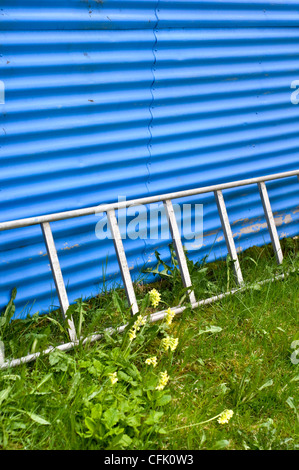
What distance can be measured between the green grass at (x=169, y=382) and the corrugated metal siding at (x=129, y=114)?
17.5 inches

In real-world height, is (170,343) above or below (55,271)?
below

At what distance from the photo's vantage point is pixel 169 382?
8.45ft

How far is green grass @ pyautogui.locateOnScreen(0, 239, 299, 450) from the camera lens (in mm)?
2164

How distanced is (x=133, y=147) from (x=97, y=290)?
3.23ft

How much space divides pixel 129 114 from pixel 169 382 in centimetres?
170

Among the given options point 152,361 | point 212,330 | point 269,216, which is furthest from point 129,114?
point 152,361

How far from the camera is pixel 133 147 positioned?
3.27 metres

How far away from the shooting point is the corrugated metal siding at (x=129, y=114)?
281cm

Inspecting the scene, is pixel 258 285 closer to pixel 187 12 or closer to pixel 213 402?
pixel 213 402

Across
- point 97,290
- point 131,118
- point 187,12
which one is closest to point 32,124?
point 131,118

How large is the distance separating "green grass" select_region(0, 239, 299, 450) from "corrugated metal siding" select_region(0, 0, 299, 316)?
444mm

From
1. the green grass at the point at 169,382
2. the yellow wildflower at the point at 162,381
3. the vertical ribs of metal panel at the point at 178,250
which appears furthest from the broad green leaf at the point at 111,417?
the vertical ribs of metal panel at the point at 178,250

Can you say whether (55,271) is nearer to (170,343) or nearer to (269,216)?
(170,343)


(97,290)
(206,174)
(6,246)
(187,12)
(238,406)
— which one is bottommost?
(238,406)
